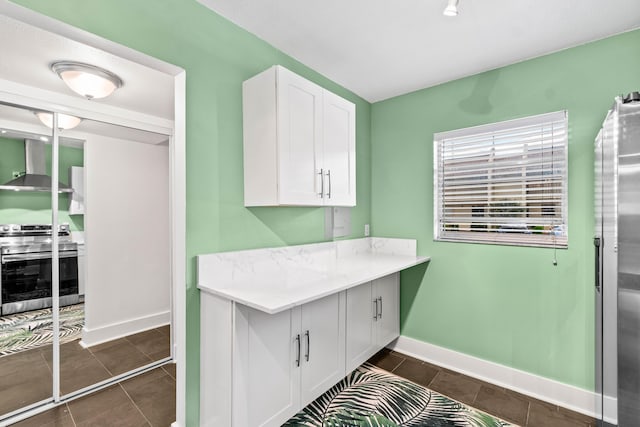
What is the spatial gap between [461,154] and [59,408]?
3.53 meters

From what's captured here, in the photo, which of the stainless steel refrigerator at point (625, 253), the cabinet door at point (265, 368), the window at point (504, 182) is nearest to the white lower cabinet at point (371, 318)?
the cabinet door at point (265, 368)

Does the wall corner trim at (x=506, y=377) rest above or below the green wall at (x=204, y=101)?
below

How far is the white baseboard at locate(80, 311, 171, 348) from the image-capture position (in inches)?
92.3

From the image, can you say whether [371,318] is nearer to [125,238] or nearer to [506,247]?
[506,247]

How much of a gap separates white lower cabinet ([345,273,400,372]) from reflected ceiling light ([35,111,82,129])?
2299mm

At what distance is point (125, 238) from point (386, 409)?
7.97 feet

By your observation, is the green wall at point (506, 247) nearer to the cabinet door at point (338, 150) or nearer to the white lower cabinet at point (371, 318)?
the white lower cabinet at point (371, 318)

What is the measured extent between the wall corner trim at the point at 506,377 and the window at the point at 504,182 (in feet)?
3.25

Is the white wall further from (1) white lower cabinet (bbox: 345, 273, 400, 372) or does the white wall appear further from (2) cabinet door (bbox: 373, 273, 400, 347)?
(2) cabinet door (bbox: 373, 273, 400, 347)

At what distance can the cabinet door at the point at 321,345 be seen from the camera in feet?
6.01

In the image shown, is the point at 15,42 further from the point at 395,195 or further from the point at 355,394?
the point at 355,394

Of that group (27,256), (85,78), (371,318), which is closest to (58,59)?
(85,78)

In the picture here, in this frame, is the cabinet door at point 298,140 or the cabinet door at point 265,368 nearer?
the cabinet door at point 265,368

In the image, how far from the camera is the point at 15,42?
169 centimetres
